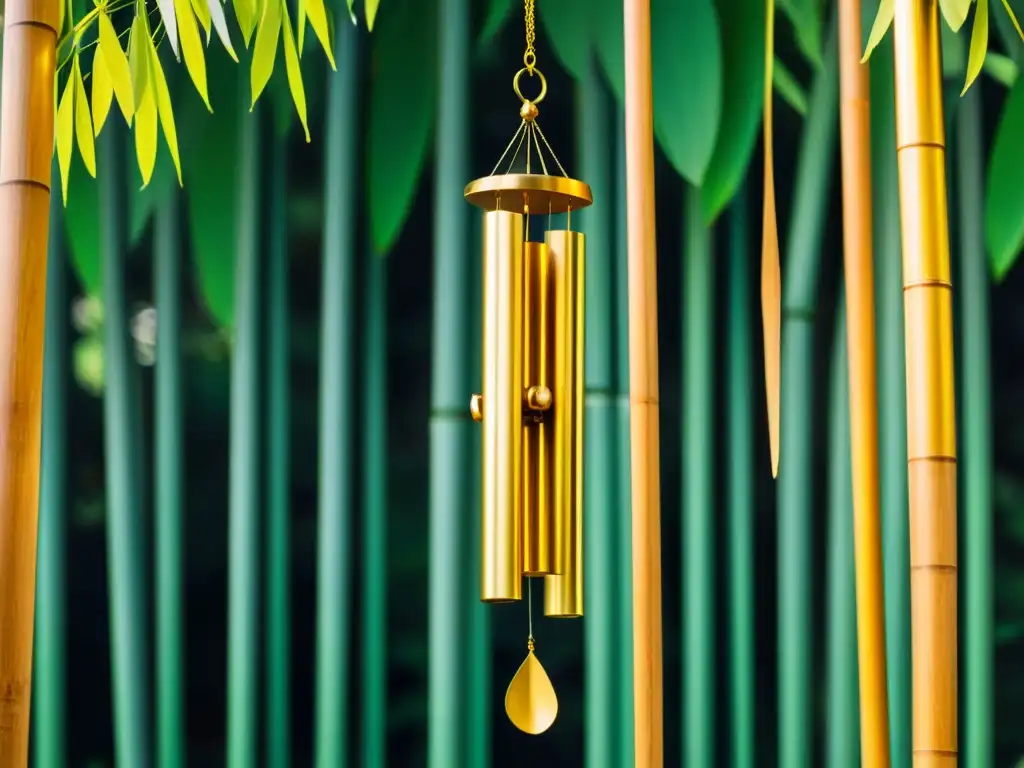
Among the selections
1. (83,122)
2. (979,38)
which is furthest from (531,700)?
(83,122)

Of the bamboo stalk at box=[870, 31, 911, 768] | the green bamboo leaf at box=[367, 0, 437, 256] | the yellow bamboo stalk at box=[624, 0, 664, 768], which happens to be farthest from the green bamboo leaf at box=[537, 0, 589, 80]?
the yellow bamboo stalk at box=[624, 0, 664, 768]

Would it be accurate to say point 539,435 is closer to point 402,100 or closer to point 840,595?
point 840,595

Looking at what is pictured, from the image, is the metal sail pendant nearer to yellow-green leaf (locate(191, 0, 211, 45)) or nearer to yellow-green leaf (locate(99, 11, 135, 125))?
yellow-green leaf (locate(99, 11, 135, 125))

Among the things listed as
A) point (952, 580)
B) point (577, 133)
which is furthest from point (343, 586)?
point (952, 580)

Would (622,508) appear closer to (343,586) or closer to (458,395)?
(458,395)

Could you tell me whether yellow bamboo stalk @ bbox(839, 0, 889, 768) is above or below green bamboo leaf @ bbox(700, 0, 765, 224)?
below

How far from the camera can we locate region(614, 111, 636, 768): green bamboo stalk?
3.14 meters

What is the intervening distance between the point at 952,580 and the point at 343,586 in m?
1.63

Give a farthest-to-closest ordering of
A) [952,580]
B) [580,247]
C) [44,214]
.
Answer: [580,247] → [952,580] → [44,214]

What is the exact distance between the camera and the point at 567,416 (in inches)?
79.4

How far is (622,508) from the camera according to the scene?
10.4 feet

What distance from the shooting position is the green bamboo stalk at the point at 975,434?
3.15 metres

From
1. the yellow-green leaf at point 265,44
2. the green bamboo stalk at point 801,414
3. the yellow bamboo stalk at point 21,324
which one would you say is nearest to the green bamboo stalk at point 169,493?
the yellow-green leaf at point 265,44

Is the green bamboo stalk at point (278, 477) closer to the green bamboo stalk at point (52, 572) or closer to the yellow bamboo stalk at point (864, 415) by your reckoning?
the green bamboo stalk at point (52, 572)
